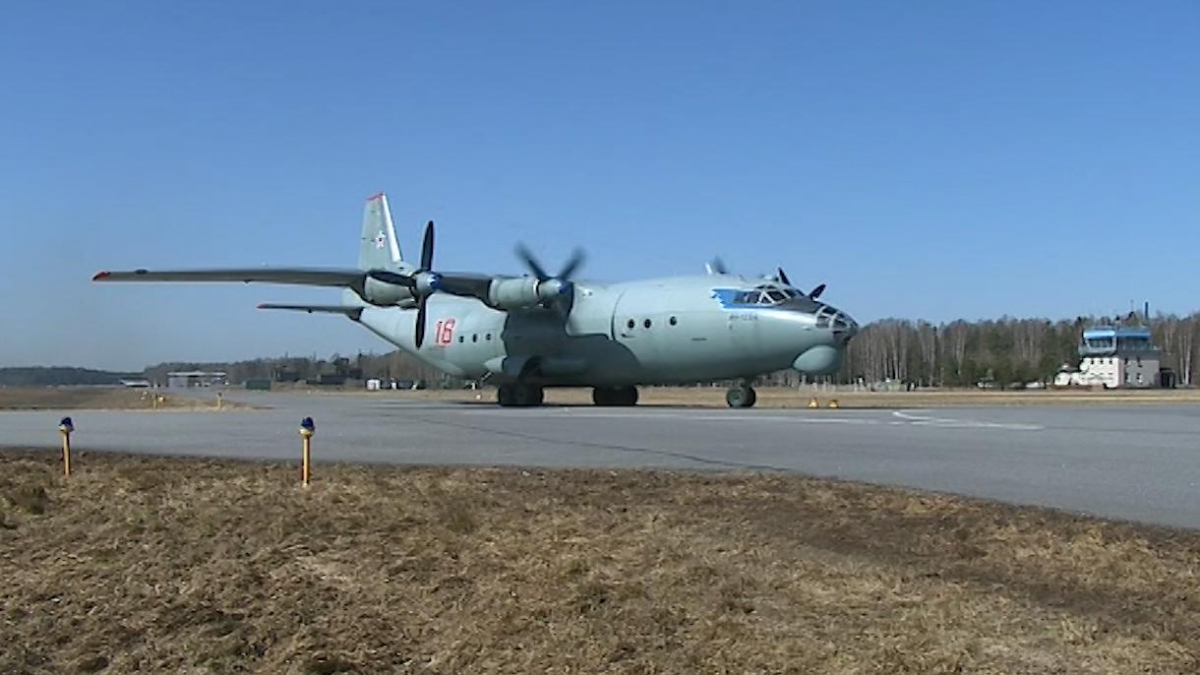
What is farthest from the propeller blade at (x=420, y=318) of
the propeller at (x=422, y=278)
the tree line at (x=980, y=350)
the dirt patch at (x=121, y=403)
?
the tree line at (x=980, y=350)

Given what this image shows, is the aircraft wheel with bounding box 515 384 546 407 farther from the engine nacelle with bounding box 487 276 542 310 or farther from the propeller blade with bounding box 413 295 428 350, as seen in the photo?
the propeller blade with bounding box 413 295 428 350

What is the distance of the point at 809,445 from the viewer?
61.0 feet

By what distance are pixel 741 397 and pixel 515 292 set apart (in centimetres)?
922

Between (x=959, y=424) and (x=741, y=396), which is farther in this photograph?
(x=741, y=396)

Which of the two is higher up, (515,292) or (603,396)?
(515,292)

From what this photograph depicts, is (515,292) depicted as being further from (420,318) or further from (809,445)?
(809,445)

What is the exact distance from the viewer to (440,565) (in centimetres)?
973

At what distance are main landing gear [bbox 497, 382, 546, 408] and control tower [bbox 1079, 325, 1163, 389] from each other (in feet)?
301

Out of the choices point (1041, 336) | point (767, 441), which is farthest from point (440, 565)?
point (1041, 336)

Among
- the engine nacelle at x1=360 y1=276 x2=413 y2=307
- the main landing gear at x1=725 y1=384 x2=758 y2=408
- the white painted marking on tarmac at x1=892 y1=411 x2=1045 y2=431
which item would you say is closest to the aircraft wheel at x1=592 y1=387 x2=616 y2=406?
the main landing gear at x1=725 y1=384 x2=758 y2=408

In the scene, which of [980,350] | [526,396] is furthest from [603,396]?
[980,350]

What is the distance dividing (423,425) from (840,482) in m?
15.1

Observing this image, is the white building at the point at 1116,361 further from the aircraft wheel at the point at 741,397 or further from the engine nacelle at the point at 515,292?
the engine nacelle at the point at 515,292

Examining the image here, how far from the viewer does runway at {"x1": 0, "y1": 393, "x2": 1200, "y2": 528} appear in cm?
1299
